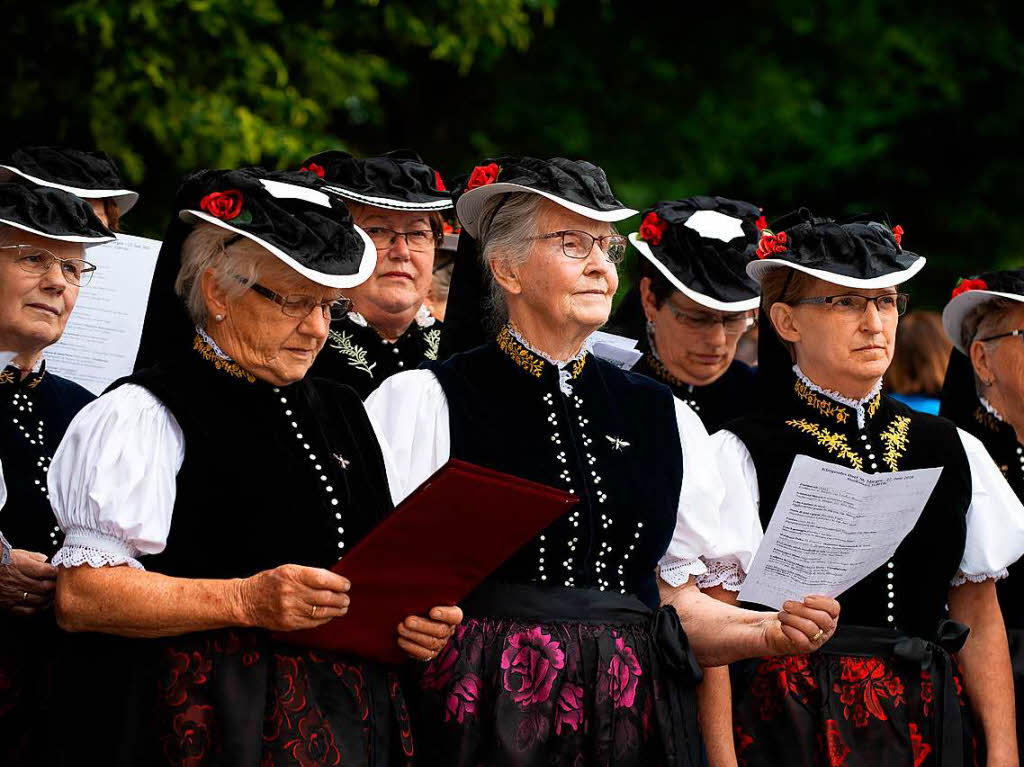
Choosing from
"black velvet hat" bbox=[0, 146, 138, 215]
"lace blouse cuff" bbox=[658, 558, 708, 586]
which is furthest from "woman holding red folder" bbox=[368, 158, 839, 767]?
"black velvet hat" bbox=[0, 146, 138, 215]

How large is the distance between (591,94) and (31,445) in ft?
27.8

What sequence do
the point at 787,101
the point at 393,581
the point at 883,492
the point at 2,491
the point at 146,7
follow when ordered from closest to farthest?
the point at 393,581
the point at 2,491
the point at 883,492
the point at 146,7
the point at 787,101

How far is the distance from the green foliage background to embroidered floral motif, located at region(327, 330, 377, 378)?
3.38 metres

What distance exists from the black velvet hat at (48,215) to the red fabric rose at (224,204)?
0.82m

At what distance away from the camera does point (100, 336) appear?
14.7ft

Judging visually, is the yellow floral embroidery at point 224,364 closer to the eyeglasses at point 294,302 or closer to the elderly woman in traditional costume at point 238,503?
the elderly woman in traditional costume at point 238,503

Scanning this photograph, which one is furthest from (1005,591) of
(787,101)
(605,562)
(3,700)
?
(787,101)

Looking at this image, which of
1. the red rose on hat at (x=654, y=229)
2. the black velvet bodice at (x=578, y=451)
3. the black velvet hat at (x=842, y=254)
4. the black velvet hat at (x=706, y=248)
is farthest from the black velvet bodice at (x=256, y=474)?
the red rose on hat at (x=654, y=229)

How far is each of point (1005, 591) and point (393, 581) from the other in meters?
2.24

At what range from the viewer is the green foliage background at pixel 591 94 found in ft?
25.4

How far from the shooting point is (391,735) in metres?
3.29

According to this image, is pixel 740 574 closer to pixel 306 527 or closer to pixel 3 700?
pixel 306 527

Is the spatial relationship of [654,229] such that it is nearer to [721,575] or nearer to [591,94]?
[721,575]

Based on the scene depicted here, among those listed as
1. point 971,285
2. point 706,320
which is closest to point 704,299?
point 706,320
